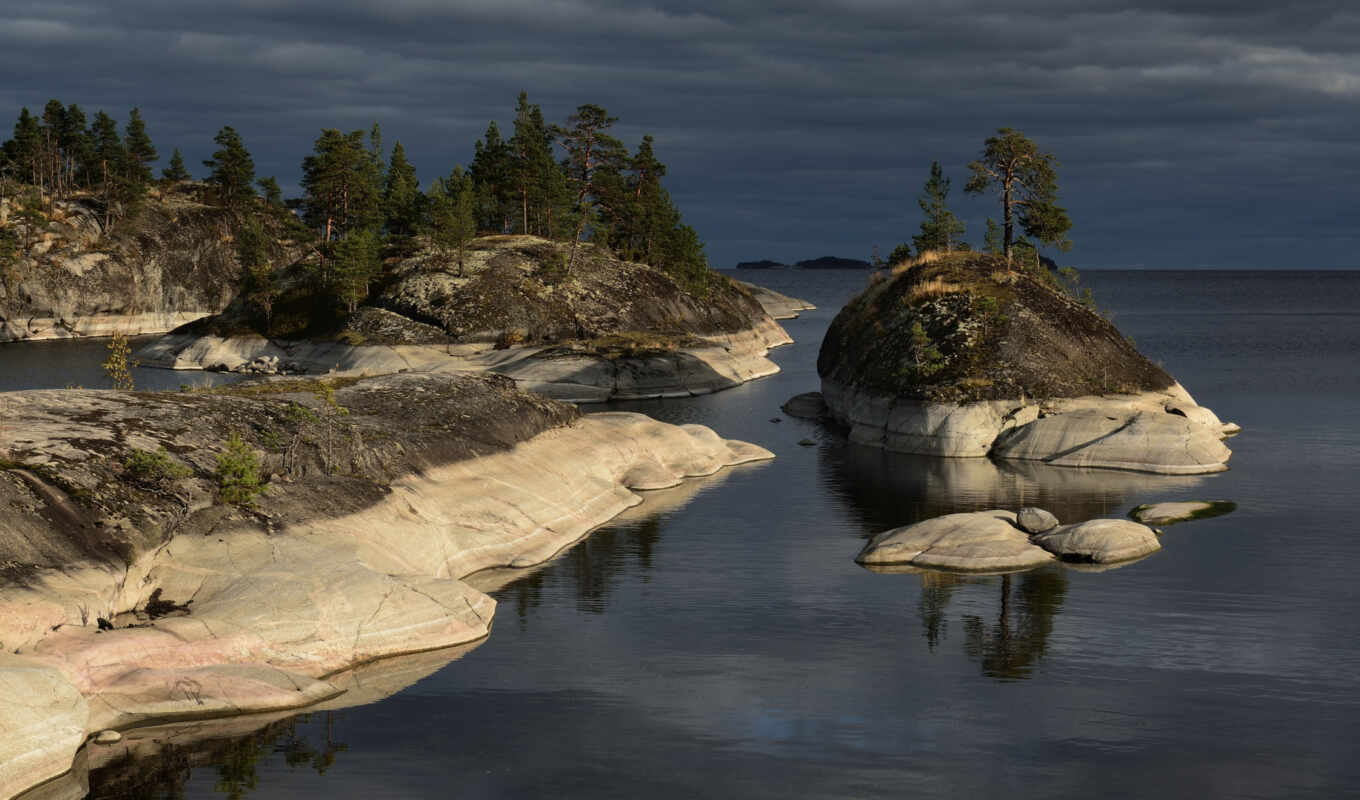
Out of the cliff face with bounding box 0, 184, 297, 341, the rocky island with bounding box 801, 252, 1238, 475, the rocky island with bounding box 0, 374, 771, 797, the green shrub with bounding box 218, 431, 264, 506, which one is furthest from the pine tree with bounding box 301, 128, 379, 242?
the green shrub with bounding box 218, 431, 264, 506

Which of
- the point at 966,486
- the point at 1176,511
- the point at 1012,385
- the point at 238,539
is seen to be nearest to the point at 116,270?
the point at 1012,385

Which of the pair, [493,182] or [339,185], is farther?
[493,182]

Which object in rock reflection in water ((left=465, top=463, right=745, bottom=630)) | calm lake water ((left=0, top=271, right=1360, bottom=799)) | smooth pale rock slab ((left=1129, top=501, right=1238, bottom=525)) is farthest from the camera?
smooth pale rock slab ((left=1129, top=501, right=1238, bottom=525))

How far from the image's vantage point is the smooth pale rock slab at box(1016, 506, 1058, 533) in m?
47.1

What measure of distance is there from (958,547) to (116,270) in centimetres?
16231

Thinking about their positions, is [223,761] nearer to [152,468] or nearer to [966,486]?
[152,468]

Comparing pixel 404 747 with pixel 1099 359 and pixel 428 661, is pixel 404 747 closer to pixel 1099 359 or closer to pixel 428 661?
pixel 428 661

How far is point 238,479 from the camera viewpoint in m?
38.5

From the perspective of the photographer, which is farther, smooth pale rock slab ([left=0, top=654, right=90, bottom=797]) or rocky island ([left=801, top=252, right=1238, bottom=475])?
rocky island ([left=801, top=252, right=1238, bottom=475])

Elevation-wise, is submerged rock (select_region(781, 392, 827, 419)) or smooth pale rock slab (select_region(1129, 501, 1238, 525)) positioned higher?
smooth pale rock slab (select_region(1129, 501, 1238, 525))

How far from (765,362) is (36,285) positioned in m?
104

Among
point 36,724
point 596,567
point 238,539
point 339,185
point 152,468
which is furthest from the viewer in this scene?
point 339,185

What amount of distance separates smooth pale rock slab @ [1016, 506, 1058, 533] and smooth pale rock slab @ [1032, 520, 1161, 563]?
0.60 m

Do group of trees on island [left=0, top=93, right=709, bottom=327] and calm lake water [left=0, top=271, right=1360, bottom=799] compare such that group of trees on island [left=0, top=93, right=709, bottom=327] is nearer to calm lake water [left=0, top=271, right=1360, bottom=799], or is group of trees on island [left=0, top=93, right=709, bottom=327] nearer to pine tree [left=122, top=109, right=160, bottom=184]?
pine tree [left=122, top=109, right=160, bottom=184]
